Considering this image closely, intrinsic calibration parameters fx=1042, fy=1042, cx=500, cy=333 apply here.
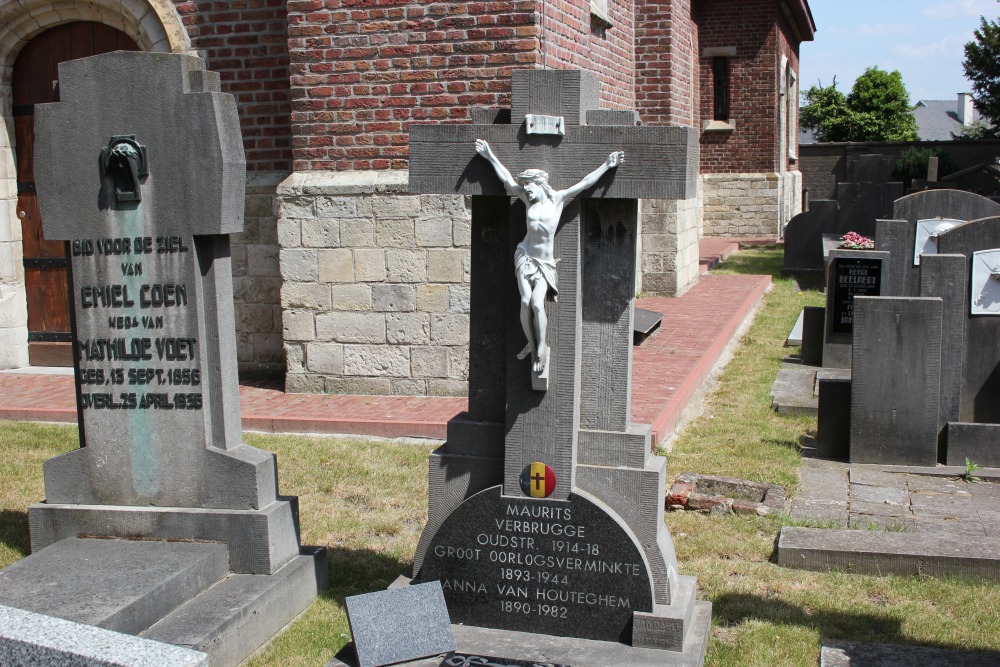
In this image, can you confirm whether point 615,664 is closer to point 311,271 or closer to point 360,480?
point 360,480

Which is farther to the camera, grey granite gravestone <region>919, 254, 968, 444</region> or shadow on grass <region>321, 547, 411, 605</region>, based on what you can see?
grey granite gravestone <region>919, 254, 968, 444</region>

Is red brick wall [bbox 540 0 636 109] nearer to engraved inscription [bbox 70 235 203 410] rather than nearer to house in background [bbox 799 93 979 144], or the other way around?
engraved inscription [bbox 70 235 203 410]

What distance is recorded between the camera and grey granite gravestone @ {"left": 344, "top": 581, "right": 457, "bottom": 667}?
3.92 meters

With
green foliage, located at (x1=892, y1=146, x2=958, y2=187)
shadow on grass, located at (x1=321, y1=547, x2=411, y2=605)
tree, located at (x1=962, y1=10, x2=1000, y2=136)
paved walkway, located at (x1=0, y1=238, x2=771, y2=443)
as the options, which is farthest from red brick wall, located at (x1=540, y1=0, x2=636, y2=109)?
tree, located at (x1=962, y1=10, x2=1000, y2=136)

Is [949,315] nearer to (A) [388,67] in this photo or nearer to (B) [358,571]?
(B) [358,571]

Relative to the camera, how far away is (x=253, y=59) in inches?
364

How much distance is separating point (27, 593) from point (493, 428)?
2023 millimetres

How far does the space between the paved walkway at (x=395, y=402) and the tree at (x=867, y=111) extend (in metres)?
35.2

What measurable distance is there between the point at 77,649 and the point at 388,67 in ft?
21.7

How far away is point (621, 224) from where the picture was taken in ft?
13.8

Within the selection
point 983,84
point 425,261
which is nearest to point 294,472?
point 425,261

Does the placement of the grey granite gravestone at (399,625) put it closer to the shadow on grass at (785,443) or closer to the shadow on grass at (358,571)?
the shadow on grass at (358,571)

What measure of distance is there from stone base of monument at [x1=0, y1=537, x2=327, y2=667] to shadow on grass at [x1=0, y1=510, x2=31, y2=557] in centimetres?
63

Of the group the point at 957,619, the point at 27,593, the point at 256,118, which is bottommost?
the point at 957,619
